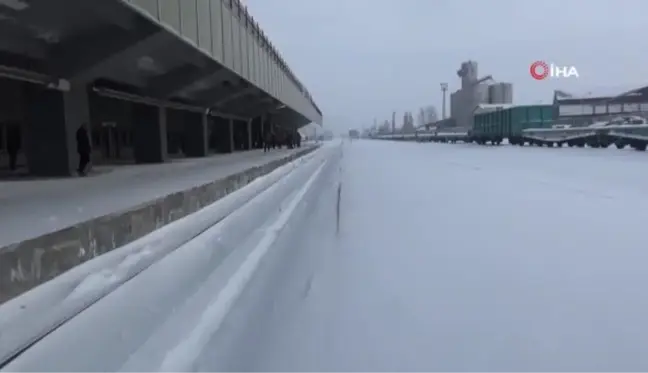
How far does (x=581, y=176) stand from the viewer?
17.4 metres

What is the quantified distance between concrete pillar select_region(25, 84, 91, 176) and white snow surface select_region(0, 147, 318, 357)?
12.9 m

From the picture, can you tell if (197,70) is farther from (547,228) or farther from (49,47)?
(547,228)

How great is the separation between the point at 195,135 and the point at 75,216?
97.6 ft

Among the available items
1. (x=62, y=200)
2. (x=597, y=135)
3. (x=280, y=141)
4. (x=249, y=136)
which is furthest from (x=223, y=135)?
(x=62, y=200)

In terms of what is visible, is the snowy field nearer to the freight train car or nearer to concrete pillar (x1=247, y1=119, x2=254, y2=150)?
the freight train car

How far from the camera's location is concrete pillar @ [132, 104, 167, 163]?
93.6ft

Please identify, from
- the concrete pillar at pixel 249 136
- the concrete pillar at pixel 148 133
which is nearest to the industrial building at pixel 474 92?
the concrete pillar at pixel 249 136

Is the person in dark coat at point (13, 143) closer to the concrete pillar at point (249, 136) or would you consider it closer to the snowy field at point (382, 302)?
the snowy field at point (382, 302)

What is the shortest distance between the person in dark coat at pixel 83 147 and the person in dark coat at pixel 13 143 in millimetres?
7051

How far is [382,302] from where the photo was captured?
5.02 meters

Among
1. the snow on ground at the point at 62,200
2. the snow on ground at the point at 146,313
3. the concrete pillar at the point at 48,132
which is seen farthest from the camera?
the concrete pillar at the point at 48,132

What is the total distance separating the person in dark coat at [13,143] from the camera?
24.6 m

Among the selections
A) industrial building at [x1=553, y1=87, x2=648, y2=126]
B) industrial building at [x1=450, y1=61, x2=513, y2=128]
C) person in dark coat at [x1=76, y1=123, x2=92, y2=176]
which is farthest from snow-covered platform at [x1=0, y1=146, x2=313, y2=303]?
industrial building at [x1=450, y1=61, x2=513, y2=128]

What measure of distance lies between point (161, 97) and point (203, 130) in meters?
9.80
